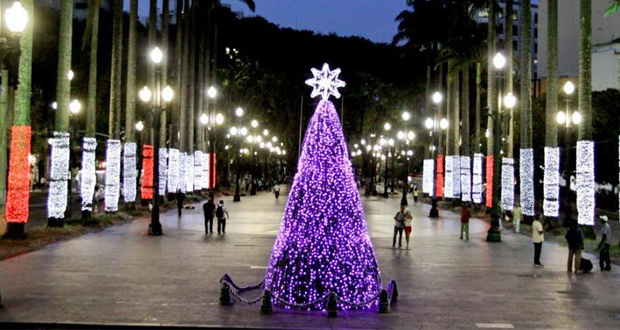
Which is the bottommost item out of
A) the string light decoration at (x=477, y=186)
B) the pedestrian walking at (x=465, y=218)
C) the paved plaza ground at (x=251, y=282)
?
the paved plaza ground at (x=251, y=282)

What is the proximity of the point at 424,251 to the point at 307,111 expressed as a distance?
6160cm

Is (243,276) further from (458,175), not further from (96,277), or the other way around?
(458,175)

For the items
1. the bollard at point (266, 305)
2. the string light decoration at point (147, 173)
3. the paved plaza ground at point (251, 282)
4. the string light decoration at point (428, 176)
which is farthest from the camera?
the string light decoration at point (428, 176)

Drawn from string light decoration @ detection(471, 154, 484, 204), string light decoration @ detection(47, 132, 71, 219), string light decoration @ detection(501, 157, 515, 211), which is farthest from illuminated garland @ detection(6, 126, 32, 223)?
string light decoration @ detection(471, 154, 484, 204)

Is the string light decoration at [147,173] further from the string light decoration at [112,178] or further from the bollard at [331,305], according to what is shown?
the bollard at [331,305]

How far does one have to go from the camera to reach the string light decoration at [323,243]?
13.7 m

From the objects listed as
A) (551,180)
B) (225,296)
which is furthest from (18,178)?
→ (551,180)

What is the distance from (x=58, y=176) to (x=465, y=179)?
2964cm

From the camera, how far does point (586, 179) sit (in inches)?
1098

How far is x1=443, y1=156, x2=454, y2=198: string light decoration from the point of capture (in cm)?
5512

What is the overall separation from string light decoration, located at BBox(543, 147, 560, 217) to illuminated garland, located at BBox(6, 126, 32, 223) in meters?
20.7

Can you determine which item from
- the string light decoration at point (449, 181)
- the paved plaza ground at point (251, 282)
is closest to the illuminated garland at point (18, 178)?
the paved plaza ground at point (251, 282)

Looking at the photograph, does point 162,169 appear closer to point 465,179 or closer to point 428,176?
point 465,179

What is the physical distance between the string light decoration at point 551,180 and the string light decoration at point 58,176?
19430 millimetres
